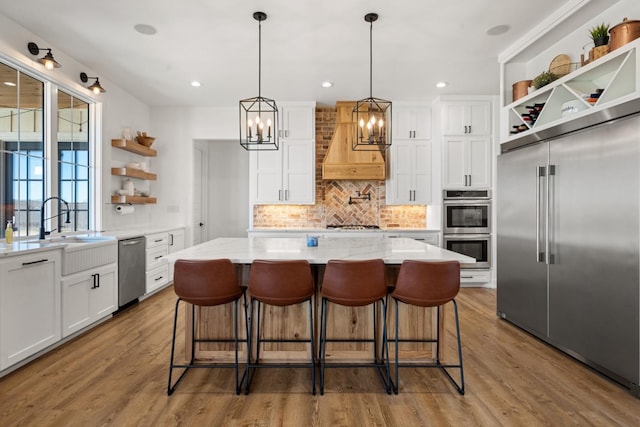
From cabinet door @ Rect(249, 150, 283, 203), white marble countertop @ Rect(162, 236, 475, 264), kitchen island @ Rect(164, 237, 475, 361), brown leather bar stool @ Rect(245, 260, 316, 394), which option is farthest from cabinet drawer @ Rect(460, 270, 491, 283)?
brown leather bar stool @ Rect(245, 260, 316, 394)

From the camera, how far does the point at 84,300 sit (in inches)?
126

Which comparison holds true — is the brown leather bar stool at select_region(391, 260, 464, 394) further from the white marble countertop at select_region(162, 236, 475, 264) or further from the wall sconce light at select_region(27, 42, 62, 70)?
the wall sconce light at select_region(27, 42, 62, 70)

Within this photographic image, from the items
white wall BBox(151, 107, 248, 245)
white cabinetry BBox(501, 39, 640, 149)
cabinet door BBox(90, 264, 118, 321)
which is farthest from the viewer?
white wall BBox(151, 107, 248, 245)

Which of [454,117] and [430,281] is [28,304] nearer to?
[430,281]

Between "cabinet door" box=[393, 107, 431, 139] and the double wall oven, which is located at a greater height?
"cabinet door" box=[393, 107, 431, 139]

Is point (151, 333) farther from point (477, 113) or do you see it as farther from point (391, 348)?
point (477, 113)

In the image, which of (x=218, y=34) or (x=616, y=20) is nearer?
(x=616, y=20)

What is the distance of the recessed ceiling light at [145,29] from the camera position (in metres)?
3.16

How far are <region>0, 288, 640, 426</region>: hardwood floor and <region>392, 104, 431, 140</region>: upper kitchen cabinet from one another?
11.4 feet

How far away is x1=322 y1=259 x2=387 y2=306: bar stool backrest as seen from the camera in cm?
216

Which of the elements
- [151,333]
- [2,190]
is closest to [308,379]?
Result: [151,333]

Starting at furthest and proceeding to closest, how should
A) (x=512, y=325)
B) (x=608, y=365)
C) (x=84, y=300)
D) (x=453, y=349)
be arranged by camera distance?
(x=512, y=325)
(x=84, y=300)
(x=453, y=349)
(x=608, y=365)

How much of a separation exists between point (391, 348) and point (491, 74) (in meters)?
3.68

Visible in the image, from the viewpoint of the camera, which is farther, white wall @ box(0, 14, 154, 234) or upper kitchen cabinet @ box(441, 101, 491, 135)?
upper kitchen cabinet @ box(441, 101, 491, 135)
